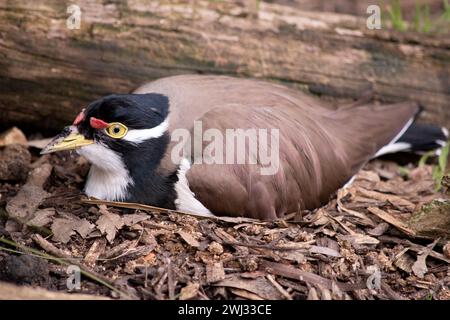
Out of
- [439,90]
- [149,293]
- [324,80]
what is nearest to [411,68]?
[439,90]

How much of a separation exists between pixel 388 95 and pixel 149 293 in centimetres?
323

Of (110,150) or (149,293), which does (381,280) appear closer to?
(149,293)

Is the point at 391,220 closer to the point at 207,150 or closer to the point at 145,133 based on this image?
the point at 207,150

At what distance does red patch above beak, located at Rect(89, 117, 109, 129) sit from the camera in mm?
4801

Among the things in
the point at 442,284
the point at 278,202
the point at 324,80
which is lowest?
the point at 442,284

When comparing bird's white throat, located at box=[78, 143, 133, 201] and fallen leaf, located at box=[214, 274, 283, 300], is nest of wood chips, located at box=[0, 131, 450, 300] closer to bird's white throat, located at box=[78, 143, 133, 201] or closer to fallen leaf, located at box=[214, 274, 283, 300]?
→ fallen leaf, located at box=[214, 274, 283, 300]

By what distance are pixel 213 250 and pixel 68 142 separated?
1360 mm

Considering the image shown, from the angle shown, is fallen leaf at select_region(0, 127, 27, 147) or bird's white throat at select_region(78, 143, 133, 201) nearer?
bird's white throat at select_region(78, 143, 133, 201)

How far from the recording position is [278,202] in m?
4.98

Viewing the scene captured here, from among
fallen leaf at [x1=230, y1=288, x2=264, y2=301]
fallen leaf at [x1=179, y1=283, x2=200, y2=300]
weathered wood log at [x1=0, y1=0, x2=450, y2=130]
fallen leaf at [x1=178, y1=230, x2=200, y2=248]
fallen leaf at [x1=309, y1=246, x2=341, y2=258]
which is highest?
weathered wood log at [x1=0, y1=0, x2=450, y2=130]

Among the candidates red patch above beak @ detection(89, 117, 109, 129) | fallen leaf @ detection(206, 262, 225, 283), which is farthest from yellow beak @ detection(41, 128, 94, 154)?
fallen leaf @ detection(206, 262, 225, 283)

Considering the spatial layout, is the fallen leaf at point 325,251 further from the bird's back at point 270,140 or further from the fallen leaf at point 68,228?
the fallen leaf at point 68,228

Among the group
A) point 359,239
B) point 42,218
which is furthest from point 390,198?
point 42,218

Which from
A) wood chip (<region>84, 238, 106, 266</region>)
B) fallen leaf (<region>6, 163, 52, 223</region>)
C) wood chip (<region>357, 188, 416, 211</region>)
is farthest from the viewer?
wood chip (<region>357, 188, 416, 211</region>)
